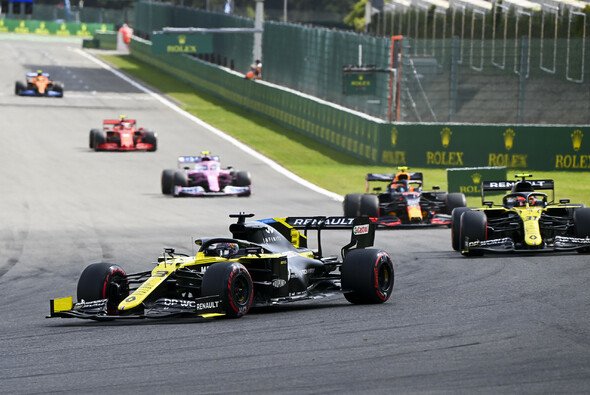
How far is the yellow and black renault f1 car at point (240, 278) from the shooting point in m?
Result: 15.8

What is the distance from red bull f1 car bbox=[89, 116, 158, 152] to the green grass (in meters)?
3.91

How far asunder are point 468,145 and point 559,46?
3.88 metres

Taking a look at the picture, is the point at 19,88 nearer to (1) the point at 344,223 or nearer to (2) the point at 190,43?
(2) the point at 190,43

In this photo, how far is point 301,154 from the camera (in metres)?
48.4

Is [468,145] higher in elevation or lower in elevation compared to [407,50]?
lower

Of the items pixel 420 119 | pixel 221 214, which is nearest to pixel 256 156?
pixel 420 119

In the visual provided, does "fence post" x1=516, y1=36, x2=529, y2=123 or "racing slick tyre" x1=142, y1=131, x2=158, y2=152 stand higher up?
"fence post" x1=516, y1=36, x2=529, y2=123

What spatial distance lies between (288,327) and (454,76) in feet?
92.3

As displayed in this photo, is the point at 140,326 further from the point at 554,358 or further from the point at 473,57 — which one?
the point at 473,57

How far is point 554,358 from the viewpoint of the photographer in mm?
12898

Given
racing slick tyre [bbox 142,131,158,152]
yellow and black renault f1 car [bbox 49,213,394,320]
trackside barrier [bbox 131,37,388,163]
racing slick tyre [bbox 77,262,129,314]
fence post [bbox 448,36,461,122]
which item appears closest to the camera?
yellow and black renault f1 car [bbox 49,213,394,320]

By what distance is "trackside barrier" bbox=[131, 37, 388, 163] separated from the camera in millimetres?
45531

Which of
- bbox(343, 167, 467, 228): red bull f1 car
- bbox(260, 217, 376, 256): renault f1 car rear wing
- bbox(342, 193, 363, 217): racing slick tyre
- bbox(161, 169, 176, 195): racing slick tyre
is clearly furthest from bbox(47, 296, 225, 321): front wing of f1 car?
bbox(161, 169, 176, 195): racing slick tyre

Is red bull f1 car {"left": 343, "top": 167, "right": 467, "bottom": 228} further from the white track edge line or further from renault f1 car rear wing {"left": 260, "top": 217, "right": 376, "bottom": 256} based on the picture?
renault f1 car rear wing {"left": 260, "top": 217, "right": 376, "bottom": 256}
